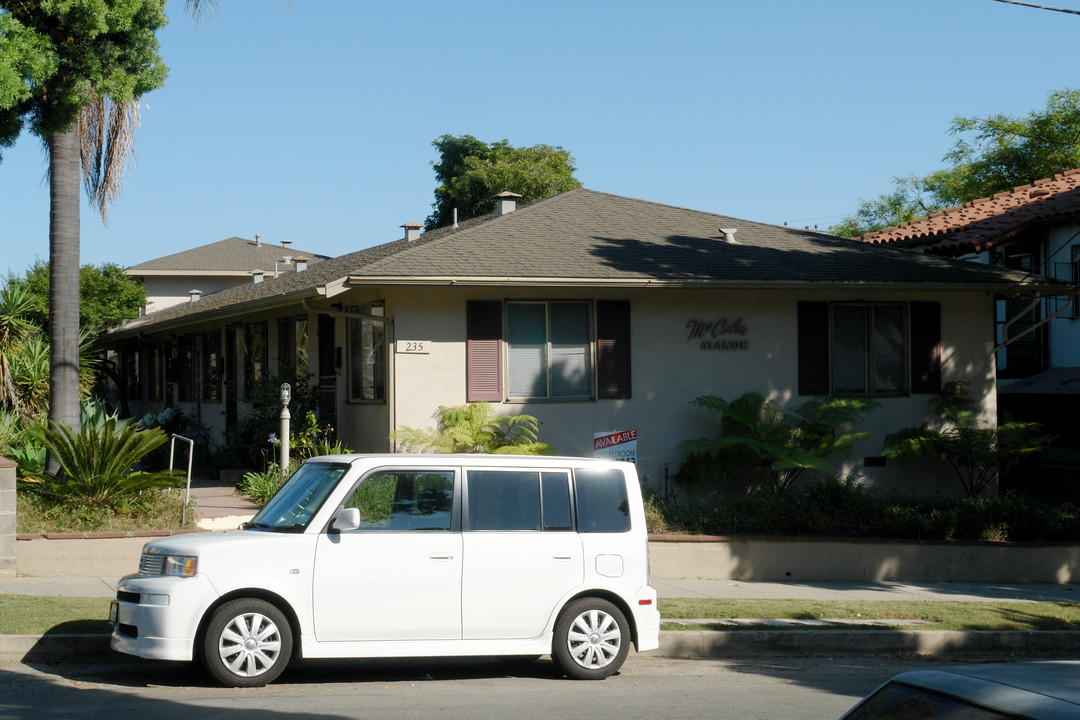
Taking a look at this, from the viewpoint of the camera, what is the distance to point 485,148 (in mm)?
51344

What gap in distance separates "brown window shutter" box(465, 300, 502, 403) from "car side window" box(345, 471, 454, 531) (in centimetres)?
712

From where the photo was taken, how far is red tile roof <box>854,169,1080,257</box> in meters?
21.9

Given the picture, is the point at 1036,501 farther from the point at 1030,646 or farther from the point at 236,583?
the point at 236,583

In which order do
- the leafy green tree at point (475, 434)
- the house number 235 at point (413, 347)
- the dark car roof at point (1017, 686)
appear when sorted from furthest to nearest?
the house number 235 at point (413, 347) → the leafy green tree at point (475, 434) → the dark car roof at point (1017, 686)

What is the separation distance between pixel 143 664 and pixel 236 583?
1.67 meters

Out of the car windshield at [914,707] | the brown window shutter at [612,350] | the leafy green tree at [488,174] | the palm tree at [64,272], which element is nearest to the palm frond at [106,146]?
the palm tree at [64,272]

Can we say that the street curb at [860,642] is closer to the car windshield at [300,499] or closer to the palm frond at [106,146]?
the car windshield at [300,499]

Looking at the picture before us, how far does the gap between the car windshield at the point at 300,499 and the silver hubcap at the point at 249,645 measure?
0.72m

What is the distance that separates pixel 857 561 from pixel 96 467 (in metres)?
9.61

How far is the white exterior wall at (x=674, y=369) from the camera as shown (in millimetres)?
15336

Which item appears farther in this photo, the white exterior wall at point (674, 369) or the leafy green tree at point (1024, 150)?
the leafy green tree at point (1024, 150)

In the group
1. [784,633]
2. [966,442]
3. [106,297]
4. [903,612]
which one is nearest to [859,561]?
[903,612]

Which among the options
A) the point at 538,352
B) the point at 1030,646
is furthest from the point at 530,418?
the point at 1030,646

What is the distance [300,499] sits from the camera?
327 inches
